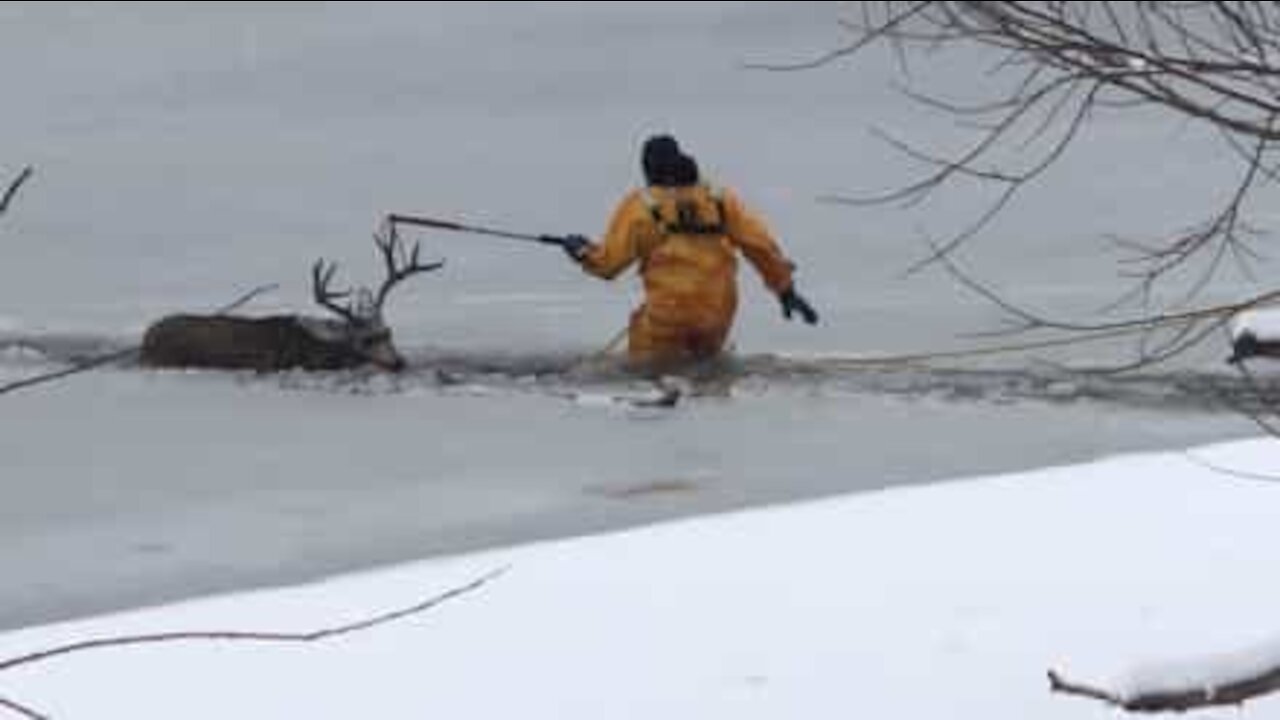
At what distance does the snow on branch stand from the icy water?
454cm

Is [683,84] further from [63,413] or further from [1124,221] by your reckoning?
[63,413]

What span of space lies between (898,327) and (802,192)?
213 inches

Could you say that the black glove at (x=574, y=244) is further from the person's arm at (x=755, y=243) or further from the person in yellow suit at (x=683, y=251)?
the person's arm at (x=755, y=243)

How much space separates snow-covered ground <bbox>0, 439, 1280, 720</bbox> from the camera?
583 centimetres

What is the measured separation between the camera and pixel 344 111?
2398 cm

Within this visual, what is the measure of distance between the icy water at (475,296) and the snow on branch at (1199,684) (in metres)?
4.54

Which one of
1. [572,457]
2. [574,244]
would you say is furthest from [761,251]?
[572,457]

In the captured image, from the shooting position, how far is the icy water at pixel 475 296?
30.5ft

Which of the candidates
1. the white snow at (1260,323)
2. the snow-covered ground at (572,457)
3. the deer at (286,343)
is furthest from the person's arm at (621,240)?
the white snow at (1260,323)

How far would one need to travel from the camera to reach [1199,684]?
142 inches

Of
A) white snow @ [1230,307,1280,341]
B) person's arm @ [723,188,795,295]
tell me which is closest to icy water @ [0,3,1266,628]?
person's arm @ [723,188,795,295]

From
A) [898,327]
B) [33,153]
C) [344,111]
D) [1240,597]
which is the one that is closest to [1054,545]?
[1240,597]

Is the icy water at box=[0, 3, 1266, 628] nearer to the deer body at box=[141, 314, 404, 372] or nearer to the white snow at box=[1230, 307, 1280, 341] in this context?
the deer body at box=[141, 314, 404, 372]

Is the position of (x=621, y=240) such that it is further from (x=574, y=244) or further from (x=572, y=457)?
(x=572, y=457)
